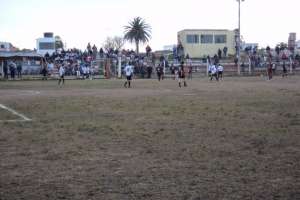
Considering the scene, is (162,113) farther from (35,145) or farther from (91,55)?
(91,55)

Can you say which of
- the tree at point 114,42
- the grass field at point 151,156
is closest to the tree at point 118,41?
the tree at point 114,42

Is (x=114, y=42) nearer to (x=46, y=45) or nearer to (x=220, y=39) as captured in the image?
(x=46, y=45)

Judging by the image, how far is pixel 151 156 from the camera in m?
8.67

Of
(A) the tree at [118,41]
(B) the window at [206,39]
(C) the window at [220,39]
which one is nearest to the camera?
(B) the window at [206,39]

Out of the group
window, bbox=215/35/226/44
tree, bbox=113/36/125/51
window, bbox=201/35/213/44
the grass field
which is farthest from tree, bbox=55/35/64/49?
the grass field

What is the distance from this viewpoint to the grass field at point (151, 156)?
6449 millimetres

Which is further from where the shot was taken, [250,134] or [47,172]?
[250,134]

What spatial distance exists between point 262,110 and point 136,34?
81725 millimetres

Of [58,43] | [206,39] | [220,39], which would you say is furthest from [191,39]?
[58,43]

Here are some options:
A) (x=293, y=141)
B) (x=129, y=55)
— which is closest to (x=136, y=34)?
(x=129, y=55)

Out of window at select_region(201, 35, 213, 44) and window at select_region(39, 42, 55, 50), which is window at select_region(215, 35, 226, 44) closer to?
window at select_region(201, 35, 213, 44)

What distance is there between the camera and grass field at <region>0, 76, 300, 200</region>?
645 centimetres

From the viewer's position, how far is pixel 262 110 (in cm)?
1662

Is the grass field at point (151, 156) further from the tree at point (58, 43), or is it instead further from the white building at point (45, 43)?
the white building at point (45, 43)
